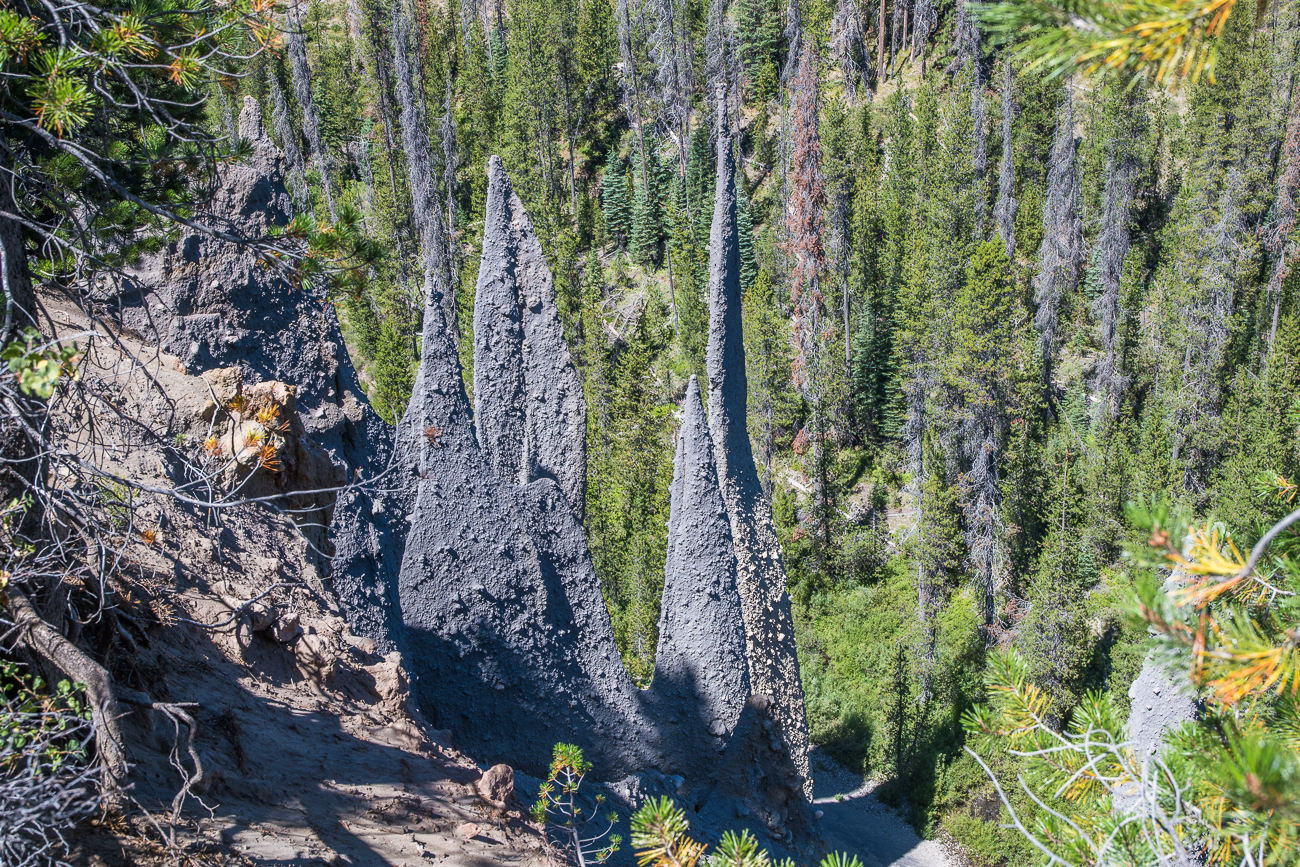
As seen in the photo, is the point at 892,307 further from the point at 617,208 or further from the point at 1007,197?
the point at 617,208

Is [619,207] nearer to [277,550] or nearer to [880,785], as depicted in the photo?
[880,785]


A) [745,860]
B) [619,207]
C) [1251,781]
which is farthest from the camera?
[619,207]

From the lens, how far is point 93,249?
388 centimetres

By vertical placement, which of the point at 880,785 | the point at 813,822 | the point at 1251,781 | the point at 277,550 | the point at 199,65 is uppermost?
the point at 199,65

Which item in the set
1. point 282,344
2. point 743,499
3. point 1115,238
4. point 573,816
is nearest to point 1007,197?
point 1115,238

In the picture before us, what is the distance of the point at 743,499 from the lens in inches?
439

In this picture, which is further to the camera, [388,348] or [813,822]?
[388,348]

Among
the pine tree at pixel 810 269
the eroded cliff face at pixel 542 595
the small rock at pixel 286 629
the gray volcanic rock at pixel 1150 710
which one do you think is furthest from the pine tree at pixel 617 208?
the small rock at pixel 286 629

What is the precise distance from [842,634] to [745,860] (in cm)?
1997

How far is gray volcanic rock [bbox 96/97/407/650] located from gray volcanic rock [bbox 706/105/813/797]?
4319mm

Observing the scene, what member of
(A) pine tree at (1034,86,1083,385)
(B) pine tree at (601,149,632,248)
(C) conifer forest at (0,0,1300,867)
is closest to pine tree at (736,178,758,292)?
(C) conifer forest at (0,0,1300,867)

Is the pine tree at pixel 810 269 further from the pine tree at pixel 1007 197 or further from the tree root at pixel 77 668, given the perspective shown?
the tree root at pixel 77 668

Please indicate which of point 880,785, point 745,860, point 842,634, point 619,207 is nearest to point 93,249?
point 745,860

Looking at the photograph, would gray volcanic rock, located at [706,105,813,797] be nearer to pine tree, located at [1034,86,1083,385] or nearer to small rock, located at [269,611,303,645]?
small rock, located at [269,611,303,645]
